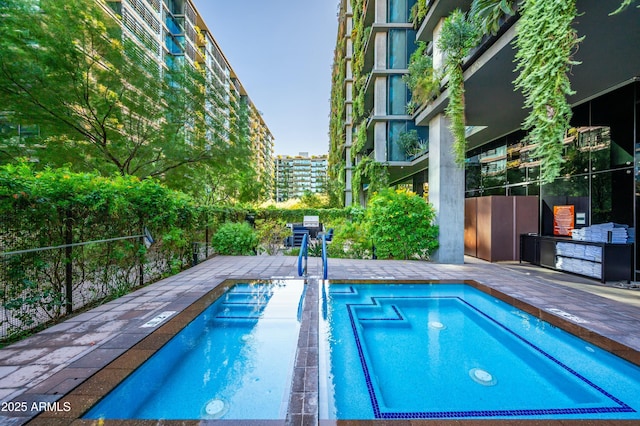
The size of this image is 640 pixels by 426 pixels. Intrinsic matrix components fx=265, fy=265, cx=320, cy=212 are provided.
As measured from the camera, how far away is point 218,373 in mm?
2777

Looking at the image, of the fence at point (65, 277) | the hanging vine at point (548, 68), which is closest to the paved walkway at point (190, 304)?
the fence at point (65, 277)

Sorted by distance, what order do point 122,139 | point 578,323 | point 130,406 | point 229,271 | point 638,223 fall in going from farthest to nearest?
point 122,139 → point 229,271 → point 638,223 → point 578,323 → point 130,406

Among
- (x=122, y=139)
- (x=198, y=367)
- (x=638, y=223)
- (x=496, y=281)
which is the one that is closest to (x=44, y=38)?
(x=122, y=139)

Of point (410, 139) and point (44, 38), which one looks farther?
point (410, 139)

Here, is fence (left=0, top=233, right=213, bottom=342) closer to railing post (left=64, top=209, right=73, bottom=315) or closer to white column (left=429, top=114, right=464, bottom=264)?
railing post (left=64, top=209, right=73, bottom=315)

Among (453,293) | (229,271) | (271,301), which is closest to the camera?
(271,301)

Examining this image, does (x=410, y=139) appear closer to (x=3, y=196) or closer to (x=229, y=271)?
(x=229, y=271)

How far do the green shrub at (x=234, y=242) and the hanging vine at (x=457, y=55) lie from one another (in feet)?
23.5

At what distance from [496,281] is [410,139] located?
8555mm

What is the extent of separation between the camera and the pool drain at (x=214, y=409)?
2.07 metres

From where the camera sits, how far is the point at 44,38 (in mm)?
7707

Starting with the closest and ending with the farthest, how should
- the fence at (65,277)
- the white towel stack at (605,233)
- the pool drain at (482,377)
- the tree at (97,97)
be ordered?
the pool drain at (482,377)
the fence at (65,277)
the white towel stack at (605,233)
the tree at (97,97)

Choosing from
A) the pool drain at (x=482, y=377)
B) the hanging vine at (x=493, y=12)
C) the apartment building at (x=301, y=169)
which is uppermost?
the apartment building at (x=301, y=169)

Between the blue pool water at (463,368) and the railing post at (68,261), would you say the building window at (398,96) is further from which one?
the railing post at (68,261)
